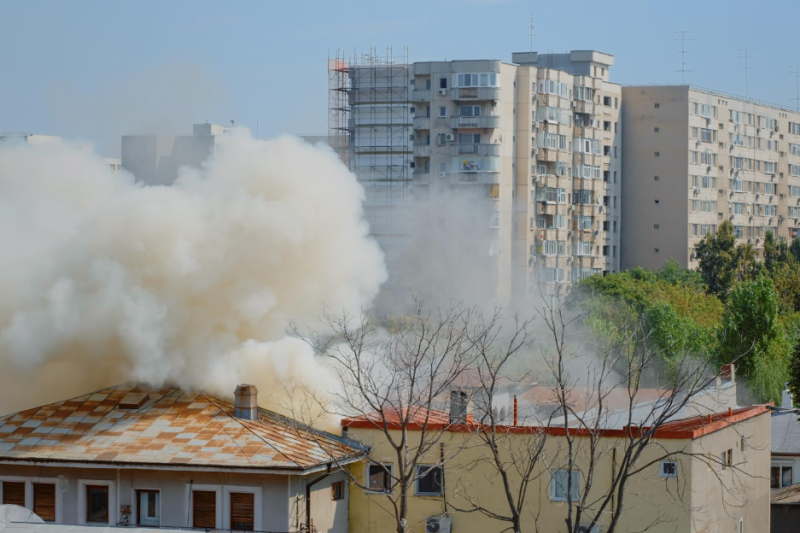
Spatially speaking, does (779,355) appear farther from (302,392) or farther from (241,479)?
(241,479)

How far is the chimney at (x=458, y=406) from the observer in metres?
22.8

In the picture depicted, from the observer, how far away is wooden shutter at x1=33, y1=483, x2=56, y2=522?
22.6 m

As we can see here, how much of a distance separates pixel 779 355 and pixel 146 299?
37.6 meters

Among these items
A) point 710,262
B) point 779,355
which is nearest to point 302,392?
point 779,355

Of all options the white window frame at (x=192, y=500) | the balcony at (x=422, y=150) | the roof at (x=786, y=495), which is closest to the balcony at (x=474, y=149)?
the balcony at (x=422, y=150)

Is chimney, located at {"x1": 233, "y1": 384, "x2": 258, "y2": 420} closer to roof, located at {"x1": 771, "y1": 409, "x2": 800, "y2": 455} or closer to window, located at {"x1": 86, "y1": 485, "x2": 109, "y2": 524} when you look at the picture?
window, located at {"x1": 86, "y1": 485, "x2": 109, "y2": 524}

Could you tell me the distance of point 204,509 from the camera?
862 inches

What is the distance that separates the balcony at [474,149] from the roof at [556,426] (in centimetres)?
4498

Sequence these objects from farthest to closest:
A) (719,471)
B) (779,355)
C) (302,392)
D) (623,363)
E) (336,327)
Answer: (779,355) < (623,363) < (336,327) < (302,392) < (719,471)

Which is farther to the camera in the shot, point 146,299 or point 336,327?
point 336,327

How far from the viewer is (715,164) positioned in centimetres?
8969

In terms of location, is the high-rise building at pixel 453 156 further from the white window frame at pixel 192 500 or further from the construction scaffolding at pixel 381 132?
the white window frame at pixel 192 500

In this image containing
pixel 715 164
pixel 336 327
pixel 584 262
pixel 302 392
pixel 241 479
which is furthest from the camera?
pixel 715 164

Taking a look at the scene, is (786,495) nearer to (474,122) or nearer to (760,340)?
(760,340)
